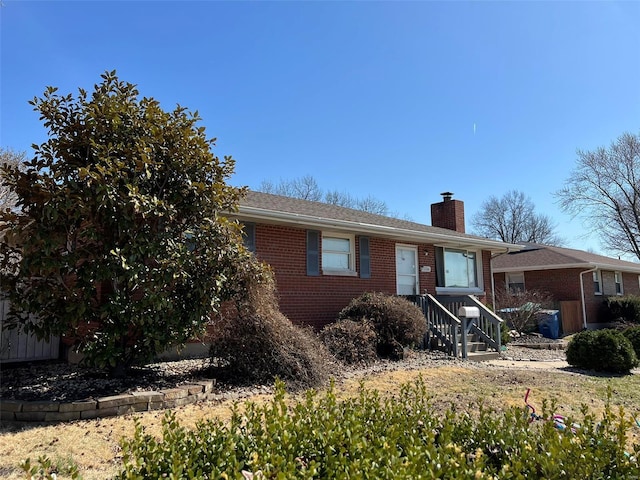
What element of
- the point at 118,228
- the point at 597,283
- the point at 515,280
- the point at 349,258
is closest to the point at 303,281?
the point at 349,258

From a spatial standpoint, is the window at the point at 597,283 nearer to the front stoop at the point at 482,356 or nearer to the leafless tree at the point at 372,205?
the front stoop at the point at 482,356

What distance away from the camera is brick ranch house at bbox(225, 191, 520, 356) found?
35.6 ft

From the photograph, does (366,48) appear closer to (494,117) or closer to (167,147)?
(494,117)

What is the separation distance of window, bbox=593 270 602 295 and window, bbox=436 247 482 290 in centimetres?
1141

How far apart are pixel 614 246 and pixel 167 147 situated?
3868 cm

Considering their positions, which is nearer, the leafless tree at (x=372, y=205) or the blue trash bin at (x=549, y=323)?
the blue trash bin at (x=549, y=323)

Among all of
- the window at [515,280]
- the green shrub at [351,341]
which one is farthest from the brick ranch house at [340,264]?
the window at [515,280]

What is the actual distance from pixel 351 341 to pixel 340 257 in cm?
357

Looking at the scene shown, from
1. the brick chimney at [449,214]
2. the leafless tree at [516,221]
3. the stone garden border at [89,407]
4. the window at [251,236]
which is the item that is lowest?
the stone garden border at [89,407]

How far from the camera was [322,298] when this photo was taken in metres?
11.7

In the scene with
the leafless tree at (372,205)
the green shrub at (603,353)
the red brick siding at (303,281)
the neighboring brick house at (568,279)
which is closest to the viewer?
the green shrub at (603,353)

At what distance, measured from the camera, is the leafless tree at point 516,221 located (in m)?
48.0

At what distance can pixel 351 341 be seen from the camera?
9.23 m

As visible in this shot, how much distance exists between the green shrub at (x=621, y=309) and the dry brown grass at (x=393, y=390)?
15722 millimetres
